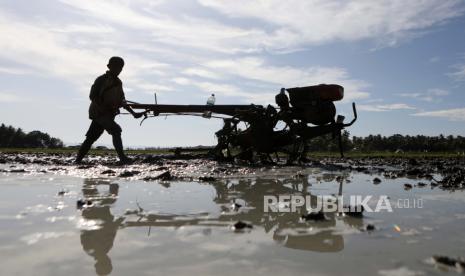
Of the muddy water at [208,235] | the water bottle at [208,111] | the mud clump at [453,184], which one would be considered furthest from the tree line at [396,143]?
the muddy water at [208,235]

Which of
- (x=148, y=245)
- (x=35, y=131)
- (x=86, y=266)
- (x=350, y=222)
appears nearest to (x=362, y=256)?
(x=350, y=222)

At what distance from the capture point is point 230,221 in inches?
147

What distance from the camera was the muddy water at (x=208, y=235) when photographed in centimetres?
243

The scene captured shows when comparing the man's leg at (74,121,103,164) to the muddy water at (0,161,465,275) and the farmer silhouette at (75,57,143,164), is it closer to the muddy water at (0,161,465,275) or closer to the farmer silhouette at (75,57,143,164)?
the farmer silhouette at (75,57,143,164)

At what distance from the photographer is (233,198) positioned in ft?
17.1

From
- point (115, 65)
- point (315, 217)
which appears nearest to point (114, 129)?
point (115, 65)

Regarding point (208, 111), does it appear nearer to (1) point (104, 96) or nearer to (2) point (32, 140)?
(1) point (104, 96)

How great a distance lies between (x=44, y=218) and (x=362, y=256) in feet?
8.90

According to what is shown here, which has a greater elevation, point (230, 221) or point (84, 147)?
point (84, 147)

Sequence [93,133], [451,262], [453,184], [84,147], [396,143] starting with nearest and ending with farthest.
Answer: [451,262]
[453,184]
[93,133]
[84,147]
[396,143]

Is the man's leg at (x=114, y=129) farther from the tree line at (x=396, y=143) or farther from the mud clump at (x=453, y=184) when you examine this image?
the tree line at (x=396, y=143)

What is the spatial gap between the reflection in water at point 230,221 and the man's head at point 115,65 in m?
5.22

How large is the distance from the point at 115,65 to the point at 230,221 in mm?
7582

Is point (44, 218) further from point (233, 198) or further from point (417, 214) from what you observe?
point (417, 214)
